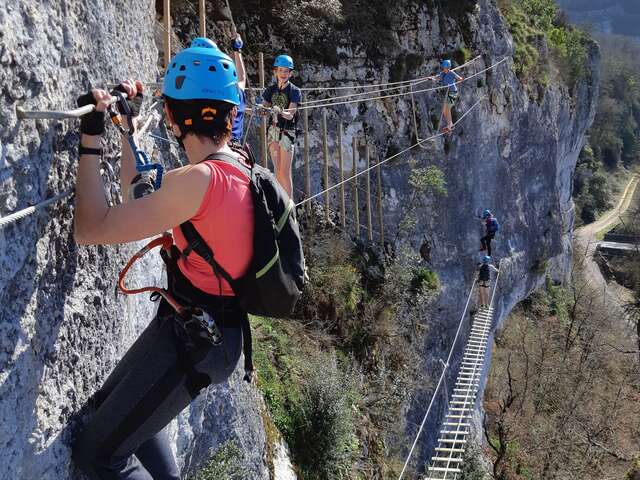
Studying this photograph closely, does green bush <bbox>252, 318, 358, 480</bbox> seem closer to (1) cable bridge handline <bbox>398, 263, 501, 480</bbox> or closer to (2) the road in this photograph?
(1) cable bridge handline <bbox>398, 263, 501, 480</bbox>

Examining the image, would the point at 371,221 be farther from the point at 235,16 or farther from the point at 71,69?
the point at 71,69

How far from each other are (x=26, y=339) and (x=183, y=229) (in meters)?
0.69

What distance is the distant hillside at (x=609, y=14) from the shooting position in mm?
107250

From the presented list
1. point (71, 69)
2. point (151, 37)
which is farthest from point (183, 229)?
point (151, 37)

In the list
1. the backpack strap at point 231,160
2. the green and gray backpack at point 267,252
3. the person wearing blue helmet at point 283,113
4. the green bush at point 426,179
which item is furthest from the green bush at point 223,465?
the green bush at point 426,179

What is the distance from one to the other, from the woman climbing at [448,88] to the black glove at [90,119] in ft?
43.9

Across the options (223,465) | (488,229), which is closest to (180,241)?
(223,465)

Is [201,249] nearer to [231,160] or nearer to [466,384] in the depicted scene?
[231,160]

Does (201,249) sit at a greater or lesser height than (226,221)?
lesser

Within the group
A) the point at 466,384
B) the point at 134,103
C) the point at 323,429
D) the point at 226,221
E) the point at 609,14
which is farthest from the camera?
the point at 609,14

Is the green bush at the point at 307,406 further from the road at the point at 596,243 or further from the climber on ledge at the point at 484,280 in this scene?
the road at the point at 596,243

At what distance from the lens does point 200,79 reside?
7.33 ft

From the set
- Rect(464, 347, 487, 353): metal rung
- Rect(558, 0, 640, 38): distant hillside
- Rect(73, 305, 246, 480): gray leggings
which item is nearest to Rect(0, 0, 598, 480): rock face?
Rect(73, 305, 246, 480): gray leggings

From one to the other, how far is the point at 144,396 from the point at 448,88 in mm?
13847
